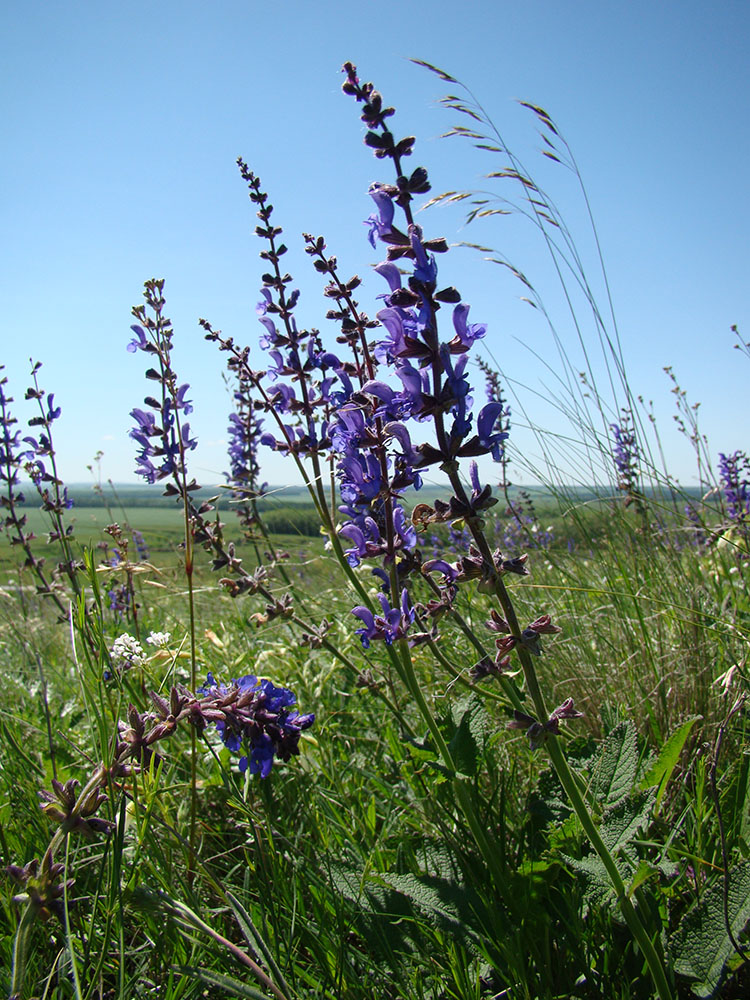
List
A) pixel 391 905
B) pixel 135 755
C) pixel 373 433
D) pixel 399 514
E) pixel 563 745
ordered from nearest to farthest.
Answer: pixel 135 755, pixel 391 905, pixel 373 433, pixel 399 514, pixel 563 745

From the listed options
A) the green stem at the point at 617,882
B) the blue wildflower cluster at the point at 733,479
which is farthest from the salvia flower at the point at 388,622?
the blue wildflower cluster at the point at 733,479

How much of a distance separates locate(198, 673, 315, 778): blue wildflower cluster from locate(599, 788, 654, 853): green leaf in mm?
750

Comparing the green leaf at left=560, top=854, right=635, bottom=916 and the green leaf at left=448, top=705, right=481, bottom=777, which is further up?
the green leaf at left=448, top=705, right=481, bottom=777

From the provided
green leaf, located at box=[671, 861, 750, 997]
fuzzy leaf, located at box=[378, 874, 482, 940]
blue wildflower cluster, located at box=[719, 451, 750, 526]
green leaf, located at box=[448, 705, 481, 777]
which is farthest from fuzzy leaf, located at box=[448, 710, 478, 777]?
blue wildflower cluster, located at box=[719, 451, 750, 526]

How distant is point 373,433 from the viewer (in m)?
1.73

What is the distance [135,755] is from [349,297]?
1.53 meters

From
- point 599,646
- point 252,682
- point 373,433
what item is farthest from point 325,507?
point 599,646

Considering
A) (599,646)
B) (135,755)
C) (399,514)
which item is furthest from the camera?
(599,646)

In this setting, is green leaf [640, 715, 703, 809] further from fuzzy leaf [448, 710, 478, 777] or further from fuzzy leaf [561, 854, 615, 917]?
fuzzy leaf [448, 710, 478, 777]

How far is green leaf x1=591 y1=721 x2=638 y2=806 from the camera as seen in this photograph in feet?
5.17

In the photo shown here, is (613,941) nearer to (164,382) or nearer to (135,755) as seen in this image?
(135,755)

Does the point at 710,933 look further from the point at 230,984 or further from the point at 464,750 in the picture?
the point at 230,984

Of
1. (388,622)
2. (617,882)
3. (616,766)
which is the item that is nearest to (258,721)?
(388,622)

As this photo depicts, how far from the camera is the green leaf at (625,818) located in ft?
4.65
